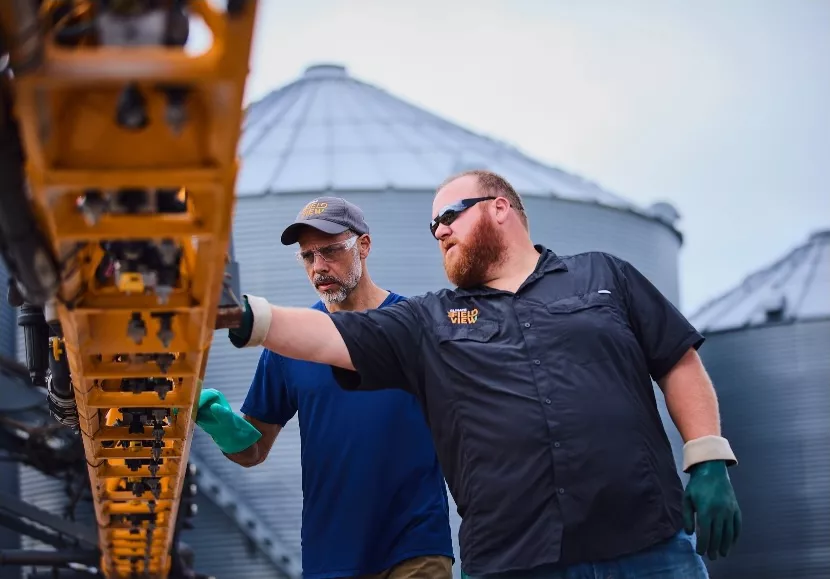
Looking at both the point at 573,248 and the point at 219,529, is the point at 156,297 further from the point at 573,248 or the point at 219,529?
the point at 573,248

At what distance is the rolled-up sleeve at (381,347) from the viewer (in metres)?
4.03

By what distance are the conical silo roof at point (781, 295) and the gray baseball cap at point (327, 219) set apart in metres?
14.2

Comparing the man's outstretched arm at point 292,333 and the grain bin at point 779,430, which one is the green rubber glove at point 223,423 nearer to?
the man's outstretched arm at point 292,333

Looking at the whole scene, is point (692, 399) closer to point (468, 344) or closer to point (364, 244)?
point (468, 344)

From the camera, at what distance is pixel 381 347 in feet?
13.4

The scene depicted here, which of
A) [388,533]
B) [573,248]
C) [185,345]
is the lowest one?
[573,248]

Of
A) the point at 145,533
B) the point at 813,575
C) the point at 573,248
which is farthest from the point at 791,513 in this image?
the point at 145,533

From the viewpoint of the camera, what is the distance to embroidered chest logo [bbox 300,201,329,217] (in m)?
4.96

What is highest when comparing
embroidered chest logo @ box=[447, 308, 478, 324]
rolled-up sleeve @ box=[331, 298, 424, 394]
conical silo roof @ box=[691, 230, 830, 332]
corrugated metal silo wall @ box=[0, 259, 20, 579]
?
embroidered chest logo @ box=[447, 308, 478, 324]

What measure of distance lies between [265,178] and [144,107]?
44.5 ft

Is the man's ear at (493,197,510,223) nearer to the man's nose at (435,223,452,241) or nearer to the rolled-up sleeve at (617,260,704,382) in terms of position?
the man's nose at (435,223,452,241)

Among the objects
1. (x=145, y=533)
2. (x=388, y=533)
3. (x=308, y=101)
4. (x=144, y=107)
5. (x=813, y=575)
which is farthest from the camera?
(x=308, y=101)

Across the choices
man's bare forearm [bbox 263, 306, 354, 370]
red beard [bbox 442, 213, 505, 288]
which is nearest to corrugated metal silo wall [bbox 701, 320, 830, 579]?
red beard [bbox 442, 213, 505, 288]

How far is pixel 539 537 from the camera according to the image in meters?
3.72
